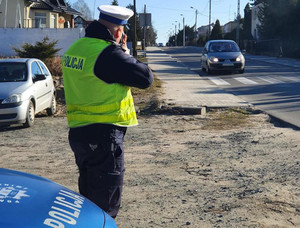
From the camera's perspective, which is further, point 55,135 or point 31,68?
point 31,68

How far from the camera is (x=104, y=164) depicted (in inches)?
135

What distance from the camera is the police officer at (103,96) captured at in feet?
11.0

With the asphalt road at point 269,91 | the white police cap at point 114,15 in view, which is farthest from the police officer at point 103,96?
the asphalt road at point 269,91

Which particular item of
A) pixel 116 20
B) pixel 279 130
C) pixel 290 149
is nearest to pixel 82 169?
pixel 116 20

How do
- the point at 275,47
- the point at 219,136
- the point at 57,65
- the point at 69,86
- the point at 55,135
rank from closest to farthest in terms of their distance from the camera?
the point at 69,86
the point at 219,136
the point at 55,135
the point at 57,65
the point at 275,47

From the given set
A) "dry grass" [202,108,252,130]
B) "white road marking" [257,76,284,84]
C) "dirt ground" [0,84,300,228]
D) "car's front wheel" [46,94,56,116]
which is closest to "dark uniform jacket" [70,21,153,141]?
"dirt ground" [0,84,300,228]

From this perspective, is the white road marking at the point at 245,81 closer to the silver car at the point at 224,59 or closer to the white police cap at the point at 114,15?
the silver car at the point at 224,59

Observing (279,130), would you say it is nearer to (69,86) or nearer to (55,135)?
(55,135)

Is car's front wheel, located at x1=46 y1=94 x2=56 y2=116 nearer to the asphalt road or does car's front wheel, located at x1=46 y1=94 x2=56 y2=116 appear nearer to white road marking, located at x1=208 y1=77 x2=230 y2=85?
the asphalt road

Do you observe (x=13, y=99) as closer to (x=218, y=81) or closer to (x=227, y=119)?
(x=227, y=119)

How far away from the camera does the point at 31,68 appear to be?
1108cm

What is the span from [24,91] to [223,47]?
48.9 ft

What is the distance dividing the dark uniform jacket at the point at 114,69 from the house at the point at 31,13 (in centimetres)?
3093

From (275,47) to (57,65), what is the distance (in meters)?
34.1
